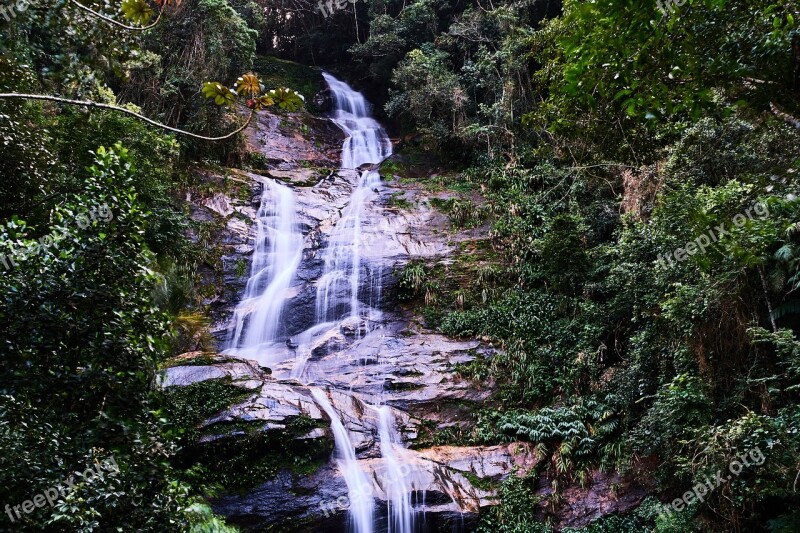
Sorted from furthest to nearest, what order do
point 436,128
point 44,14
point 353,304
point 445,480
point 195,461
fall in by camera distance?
point 436,128, point 353,304, point 445,480, point 195,461, point 44,14

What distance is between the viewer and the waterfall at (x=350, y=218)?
14.1 meters

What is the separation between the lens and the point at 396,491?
29.3ft

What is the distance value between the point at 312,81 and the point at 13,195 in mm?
21848

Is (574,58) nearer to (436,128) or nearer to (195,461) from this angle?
(195,461)

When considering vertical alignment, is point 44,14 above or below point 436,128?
below

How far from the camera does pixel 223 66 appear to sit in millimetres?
17531

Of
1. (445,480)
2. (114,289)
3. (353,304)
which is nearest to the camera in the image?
(114,289)

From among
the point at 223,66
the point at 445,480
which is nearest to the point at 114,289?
the point at 445,480
